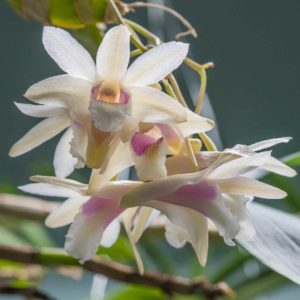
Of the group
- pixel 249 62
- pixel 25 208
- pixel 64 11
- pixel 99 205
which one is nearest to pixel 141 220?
pixel 99 205

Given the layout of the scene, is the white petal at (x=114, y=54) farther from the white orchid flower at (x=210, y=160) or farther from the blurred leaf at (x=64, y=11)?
the blurred leaf at (x=64, y=11)

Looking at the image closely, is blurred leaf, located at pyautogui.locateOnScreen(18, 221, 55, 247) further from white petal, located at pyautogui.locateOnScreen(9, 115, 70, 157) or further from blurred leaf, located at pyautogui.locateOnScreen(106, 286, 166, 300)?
white petal, located at pyautogui.locateOnScreen(9, 115, 70, 157)

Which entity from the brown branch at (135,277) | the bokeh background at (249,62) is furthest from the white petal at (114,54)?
the bokeh background at (249,62)

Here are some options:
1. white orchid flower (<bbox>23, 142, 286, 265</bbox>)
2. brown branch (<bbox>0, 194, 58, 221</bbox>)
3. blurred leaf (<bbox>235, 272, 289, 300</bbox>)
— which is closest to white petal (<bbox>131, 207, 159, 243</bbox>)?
white orchid flower (<bbox>23, 142, 286, 265</bbox>)

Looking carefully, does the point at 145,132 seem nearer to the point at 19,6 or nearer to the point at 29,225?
the point at 19,6

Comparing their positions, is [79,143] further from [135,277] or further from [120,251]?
[120,251]

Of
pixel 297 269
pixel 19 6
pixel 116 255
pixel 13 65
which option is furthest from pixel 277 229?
pixel 13 65

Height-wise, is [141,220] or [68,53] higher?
[68,53]
